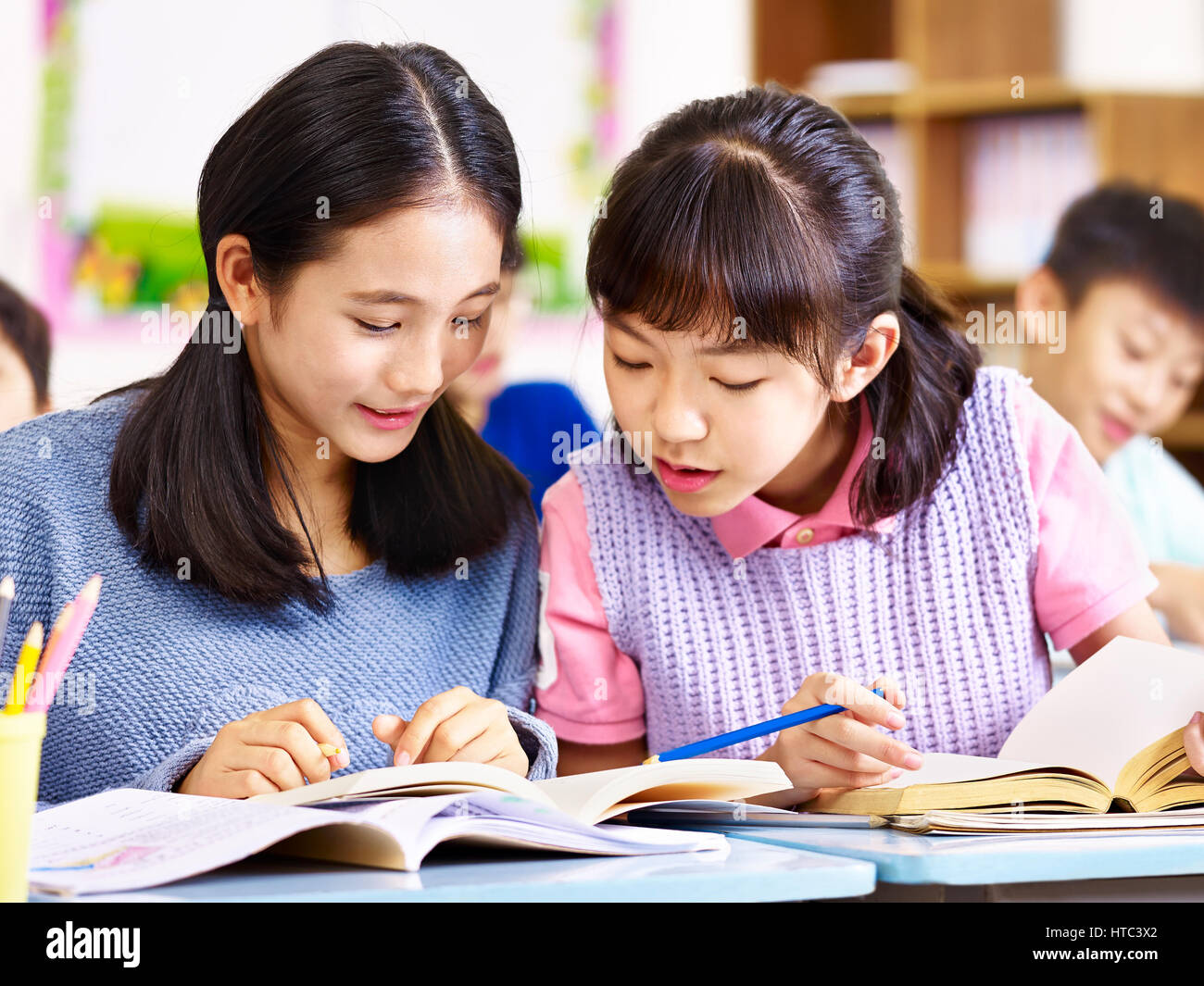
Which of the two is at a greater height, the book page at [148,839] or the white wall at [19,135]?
the white wall at [19,135]

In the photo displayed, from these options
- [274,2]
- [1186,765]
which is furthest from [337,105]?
[274,2]

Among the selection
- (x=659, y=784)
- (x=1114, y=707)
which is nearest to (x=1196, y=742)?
(x=1114, y=707)

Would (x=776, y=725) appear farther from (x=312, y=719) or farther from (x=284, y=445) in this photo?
(x=284, y=445)

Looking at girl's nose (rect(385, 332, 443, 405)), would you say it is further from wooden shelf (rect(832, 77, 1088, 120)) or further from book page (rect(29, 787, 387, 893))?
wooden shelf (rect(832, 77, 1088, 120))

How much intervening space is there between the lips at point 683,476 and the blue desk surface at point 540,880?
0.43m

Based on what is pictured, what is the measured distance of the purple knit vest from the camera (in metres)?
1.17

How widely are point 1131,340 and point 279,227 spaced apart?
1488mm

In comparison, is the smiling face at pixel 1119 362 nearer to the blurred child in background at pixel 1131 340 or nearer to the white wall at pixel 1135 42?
the blurred child in background at pixel 1131 340

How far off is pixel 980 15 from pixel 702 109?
234 centimetres

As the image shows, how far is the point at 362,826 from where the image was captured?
618 millimetres

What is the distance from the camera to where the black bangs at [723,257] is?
3.28 feet

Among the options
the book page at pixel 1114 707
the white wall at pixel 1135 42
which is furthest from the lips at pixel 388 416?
the white wall at pixel 1135 42

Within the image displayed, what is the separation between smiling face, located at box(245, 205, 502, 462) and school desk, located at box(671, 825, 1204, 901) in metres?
0.47
